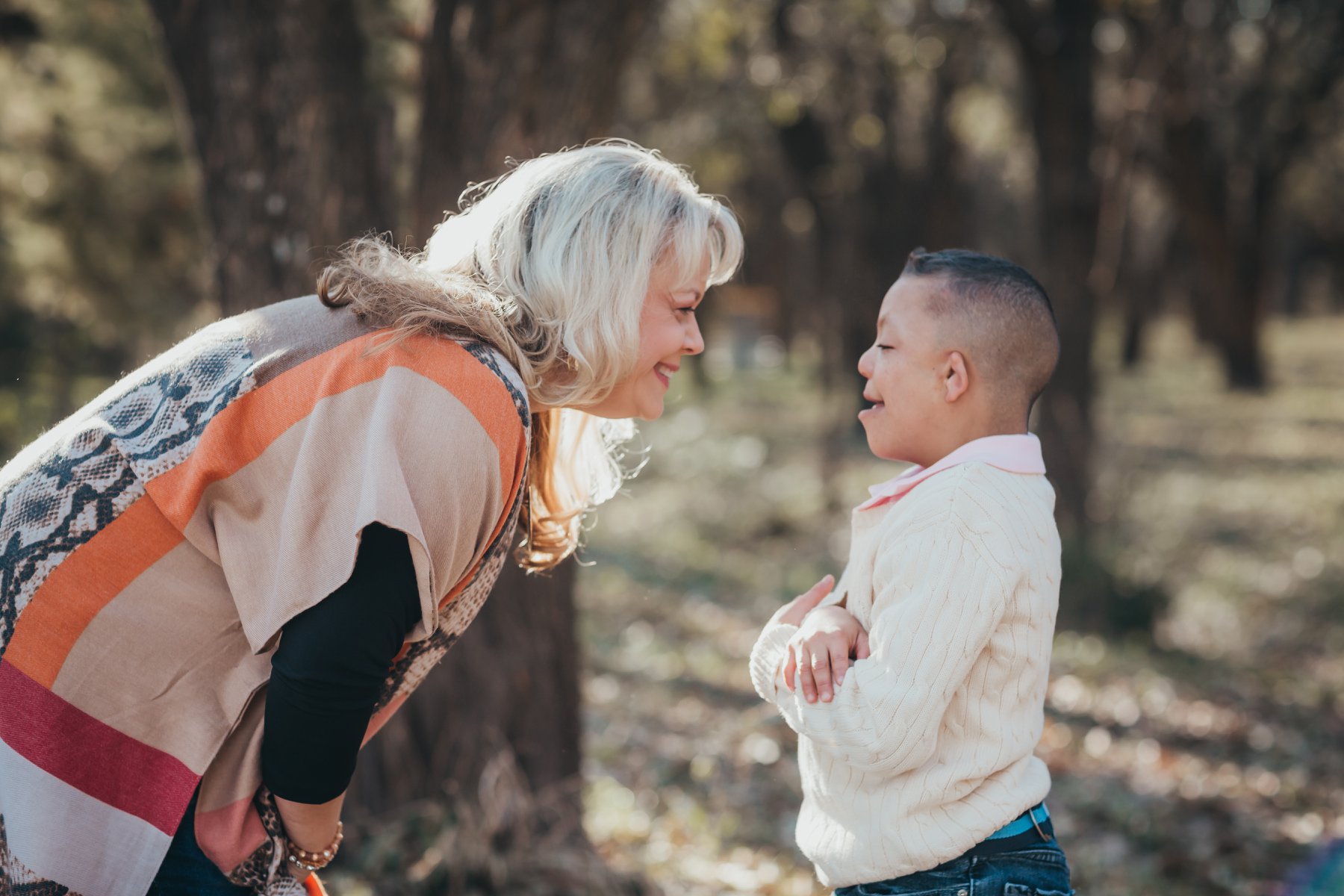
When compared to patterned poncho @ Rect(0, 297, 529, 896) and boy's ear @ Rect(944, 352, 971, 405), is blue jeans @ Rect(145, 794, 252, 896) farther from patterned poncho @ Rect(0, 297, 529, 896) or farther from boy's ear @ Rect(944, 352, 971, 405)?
boy's ear @ Rect(944, 352, 971, 405)

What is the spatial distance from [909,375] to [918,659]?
20.7 inches

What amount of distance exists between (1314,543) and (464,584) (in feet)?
31.6

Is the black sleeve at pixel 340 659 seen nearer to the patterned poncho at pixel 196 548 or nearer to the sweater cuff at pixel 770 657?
the patterned poncho at pixel 196 548

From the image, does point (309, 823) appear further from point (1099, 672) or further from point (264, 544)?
point (1099, 672)

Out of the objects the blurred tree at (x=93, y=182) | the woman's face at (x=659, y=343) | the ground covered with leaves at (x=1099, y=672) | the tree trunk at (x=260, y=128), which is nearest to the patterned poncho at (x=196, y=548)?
the woman's face at (x=659, y=343)

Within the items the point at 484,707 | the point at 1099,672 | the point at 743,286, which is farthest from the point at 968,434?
the point at 743,286

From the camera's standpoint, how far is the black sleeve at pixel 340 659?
1.65m

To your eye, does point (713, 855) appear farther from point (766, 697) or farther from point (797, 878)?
point (766, 697)

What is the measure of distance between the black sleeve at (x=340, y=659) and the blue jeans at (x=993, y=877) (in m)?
0.94

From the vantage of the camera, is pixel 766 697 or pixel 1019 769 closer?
pixel 1019 769

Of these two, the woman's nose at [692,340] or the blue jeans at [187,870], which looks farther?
the woman's nose at [692,340]

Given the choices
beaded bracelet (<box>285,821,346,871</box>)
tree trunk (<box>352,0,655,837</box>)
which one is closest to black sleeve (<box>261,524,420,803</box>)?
beaded bracelet (<box>285,821,346,871</box>)

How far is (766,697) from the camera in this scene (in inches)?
83.3

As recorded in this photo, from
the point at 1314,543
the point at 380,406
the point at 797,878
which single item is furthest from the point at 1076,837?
the point at 1314,543
